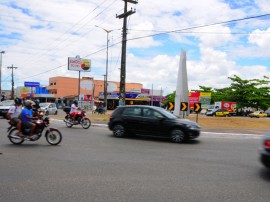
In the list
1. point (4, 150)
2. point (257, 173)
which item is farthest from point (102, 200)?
point (4, 150)

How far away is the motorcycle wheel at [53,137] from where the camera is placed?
1120 centimetres

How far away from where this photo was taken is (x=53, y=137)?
11.3 m

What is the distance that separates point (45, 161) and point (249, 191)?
498cm

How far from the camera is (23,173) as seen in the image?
6.83 meters

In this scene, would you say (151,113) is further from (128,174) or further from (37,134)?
(128,174)

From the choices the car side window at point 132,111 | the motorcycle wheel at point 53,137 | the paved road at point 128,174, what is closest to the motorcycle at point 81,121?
the car side window at point 132,111

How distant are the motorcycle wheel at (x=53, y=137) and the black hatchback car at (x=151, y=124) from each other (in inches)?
143

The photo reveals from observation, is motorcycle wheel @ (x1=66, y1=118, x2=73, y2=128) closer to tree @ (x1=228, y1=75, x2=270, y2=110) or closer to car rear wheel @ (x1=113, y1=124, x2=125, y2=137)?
car rear wheel @ (x1=113, y1=124, x2=125, y2=137)

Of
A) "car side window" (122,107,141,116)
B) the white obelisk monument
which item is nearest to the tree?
the white obelisk monument

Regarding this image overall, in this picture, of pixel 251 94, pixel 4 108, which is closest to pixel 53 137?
pixel 4 108

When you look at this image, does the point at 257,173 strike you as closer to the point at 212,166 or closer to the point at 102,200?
the point at 212,166

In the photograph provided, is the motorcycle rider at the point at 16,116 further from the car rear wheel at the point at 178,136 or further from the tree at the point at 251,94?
the tree at the point at 251,94

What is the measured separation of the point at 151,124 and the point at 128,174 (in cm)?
664

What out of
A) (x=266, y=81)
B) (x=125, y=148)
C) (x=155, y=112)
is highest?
(x=266, y=81)
